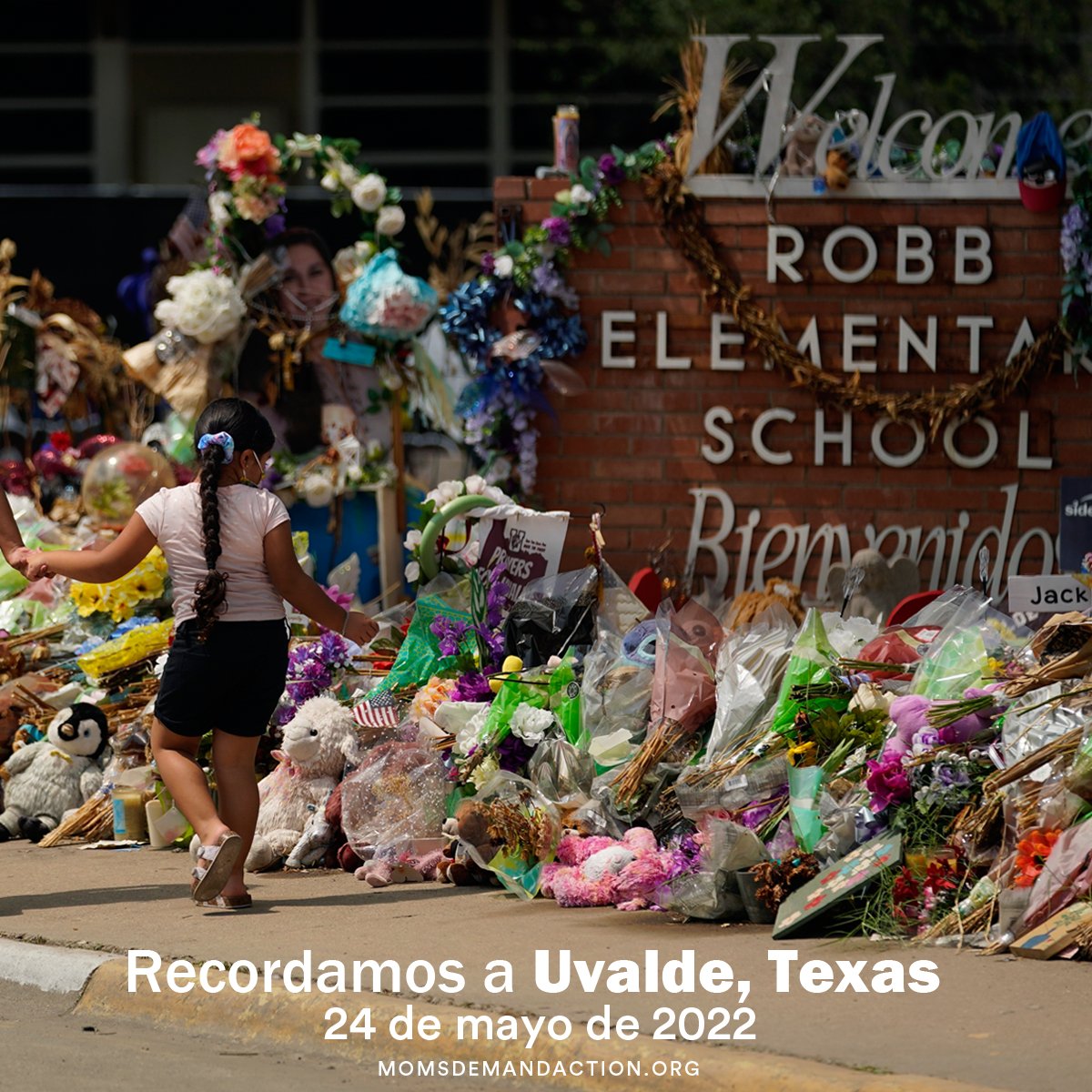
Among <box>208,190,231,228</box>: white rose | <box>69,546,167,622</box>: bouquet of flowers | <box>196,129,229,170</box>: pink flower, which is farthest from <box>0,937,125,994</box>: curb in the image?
<box>196,129,229,170</box>: pink flower

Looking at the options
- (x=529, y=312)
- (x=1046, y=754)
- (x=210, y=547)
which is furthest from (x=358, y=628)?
(x=529, y=312)

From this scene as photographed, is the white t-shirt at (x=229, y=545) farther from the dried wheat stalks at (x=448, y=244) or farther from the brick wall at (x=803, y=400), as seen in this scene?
the dried wheat stalks at (x=448, y=244)

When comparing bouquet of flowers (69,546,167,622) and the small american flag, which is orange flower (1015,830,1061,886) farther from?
bouquet of flowers (69,546,167,622)

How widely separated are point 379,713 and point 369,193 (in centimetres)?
340

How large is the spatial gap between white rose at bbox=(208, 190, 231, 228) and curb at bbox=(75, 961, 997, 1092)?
5.07 meters

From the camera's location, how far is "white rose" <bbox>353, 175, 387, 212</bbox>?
9.45m

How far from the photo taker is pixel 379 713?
696 cm

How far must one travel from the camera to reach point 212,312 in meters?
9.43

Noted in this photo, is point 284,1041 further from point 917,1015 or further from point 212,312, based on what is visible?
point 212,312

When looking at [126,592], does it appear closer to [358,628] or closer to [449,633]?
[449,633]

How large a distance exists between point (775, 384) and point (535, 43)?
1117cm

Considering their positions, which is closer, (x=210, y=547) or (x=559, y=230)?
(x=210, y=547)

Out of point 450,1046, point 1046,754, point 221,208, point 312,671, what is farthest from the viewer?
point 221,208

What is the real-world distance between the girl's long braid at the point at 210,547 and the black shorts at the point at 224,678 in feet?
0.17
